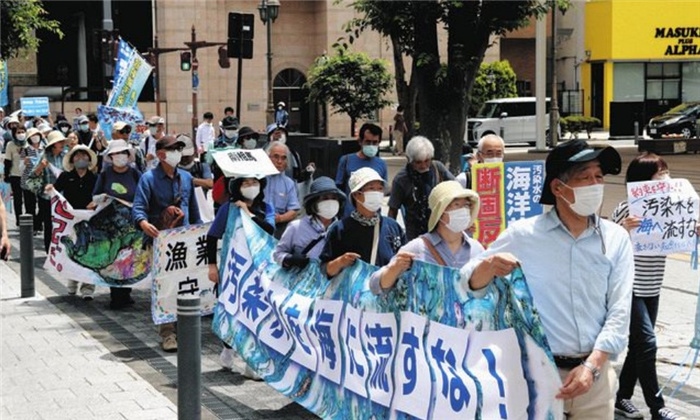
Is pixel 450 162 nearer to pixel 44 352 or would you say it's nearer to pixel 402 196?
pixel 402 196

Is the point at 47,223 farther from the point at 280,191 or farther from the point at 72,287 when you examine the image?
the point at 280,191

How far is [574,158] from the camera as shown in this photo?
4.80 metres

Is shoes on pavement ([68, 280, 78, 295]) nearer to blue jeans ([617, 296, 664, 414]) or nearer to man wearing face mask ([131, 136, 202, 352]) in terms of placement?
man wearing face mask ([131, 136, 202, 352])

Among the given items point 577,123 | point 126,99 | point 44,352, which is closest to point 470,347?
point 44,352

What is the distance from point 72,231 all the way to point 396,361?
281 inches

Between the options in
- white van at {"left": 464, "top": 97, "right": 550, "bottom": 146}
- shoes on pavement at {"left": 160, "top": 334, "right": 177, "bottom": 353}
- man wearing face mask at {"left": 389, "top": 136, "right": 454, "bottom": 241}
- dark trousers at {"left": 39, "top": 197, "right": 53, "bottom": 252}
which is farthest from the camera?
white van at {"left": 464, "top": 97, "right": 550, "bottom": 146}

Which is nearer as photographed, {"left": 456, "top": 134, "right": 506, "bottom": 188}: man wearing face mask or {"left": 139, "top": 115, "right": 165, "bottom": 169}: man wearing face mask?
{"left": 456, "top": 134, "right": 506, "bottom": 188}: man wearing face mask

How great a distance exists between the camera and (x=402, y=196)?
958cm

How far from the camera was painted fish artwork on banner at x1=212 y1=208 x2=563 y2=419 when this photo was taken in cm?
478

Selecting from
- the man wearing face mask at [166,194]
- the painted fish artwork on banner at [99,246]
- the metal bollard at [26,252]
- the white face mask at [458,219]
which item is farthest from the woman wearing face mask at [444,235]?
the metal bollard at [26,252]

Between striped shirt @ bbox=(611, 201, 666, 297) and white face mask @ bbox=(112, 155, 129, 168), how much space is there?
Answer: 18.6 ft

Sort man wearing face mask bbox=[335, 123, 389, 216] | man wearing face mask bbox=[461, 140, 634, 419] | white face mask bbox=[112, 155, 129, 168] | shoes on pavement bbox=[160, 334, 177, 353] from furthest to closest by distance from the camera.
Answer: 1. white face mask bbox=[112, 155, 129, 168]
2. man wearing face mask bbox=[335, 123, 389, 216]
3. shoes on pavement bbox=[160, 334, 177, 353]
4. man wearing face mask bbox=[461, 140, 634, 419]

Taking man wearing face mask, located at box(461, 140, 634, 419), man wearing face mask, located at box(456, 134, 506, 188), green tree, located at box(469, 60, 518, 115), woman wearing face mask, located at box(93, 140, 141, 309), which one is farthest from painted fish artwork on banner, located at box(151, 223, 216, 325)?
green tree, located at box(469, 60, 518, 115)

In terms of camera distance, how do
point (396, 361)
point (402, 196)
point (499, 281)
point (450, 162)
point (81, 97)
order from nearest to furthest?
point (499, 281)
point (396, 361)
point (402, 196)
point (450, 162)
point (81, 97)
